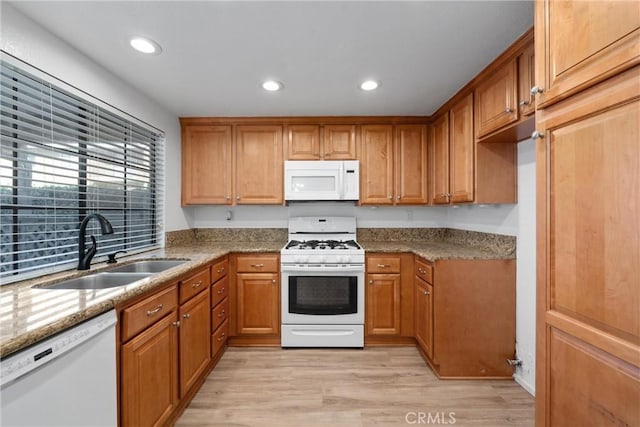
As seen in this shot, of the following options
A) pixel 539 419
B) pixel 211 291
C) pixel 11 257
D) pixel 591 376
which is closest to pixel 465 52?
pixel 591 376

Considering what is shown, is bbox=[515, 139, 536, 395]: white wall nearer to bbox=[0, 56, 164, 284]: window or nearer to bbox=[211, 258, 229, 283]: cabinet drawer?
bbox=[211, 258, 229, 283]: cabinet drawer

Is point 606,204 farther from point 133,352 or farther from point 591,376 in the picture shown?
point 133,352

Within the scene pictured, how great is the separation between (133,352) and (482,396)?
2.20 meters

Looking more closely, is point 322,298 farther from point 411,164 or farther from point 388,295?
point 411,164

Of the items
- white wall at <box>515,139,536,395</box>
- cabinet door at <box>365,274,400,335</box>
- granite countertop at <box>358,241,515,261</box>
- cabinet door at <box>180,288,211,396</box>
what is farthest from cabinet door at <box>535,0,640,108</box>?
cabinet door at <box>180,288,211,396</box>

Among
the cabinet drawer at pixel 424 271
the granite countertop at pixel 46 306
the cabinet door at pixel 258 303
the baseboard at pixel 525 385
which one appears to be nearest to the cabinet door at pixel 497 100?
the cabinet drawer at pixel 424 271

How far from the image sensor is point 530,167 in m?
2.01

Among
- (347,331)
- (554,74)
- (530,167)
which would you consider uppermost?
(554,74)

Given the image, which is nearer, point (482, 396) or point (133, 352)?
point (133, 352)

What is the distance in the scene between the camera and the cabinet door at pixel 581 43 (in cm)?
82

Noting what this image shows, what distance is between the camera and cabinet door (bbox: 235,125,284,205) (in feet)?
9.93

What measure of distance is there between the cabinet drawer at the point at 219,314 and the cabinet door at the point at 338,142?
68.7 inches

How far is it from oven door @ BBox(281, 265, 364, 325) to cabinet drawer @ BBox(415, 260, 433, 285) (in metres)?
0.50

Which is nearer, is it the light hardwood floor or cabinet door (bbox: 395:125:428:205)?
the light hardwood floor
